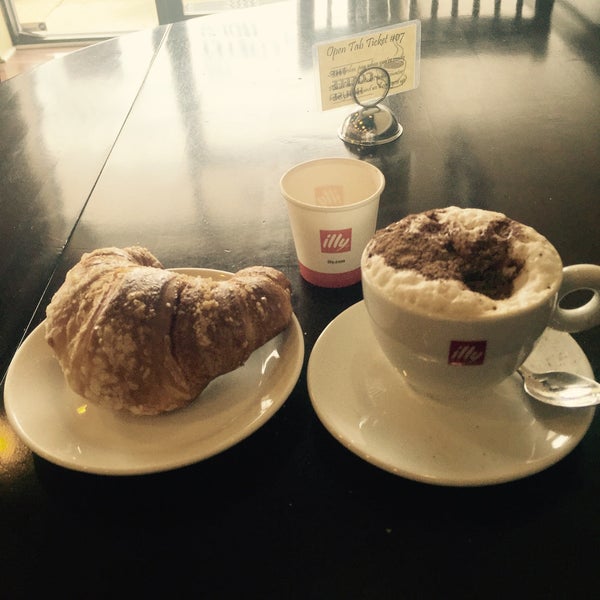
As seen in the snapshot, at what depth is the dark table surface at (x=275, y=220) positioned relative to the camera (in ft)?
1.76

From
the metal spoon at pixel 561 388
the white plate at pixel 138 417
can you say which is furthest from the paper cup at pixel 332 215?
the metal spoon at pixel 561 388

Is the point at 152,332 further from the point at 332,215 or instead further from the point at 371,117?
the point at 371,117

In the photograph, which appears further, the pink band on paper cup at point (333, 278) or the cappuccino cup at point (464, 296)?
the pink band on paper cup at point (333, 278)

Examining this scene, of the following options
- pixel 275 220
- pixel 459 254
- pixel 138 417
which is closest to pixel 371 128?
pixel 275 220

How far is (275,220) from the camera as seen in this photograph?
108cm

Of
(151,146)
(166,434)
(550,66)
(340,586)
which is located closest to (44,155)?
(151,146)

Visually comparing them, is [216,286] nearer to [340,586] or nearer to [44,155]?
[340,586]

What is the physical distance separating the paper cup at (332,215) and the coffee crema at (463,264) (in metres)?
0.20

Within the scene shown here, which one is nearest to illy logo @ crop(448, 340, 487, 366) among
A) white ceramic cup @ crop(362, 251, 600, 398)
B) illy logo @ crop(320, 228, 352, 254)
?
white ceramic cup @ crop(362, 251, 600, 398)

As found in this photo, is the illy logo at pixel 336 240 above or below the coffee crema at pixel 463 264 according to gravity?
below

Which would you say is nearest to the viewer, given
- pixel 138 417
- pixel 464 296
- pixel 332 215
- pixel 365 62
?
pixel 464 296

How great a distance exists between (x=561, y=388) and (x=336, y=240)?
1.19 ft

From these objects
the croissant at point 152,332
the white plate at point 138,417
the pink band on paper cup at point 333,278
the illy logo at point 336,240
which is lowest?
the pink band on paper cup at point 333,278

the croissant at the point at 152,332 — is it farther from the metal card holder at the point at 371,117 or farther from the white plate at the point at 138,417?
the metal card holder at the point at 371,117
